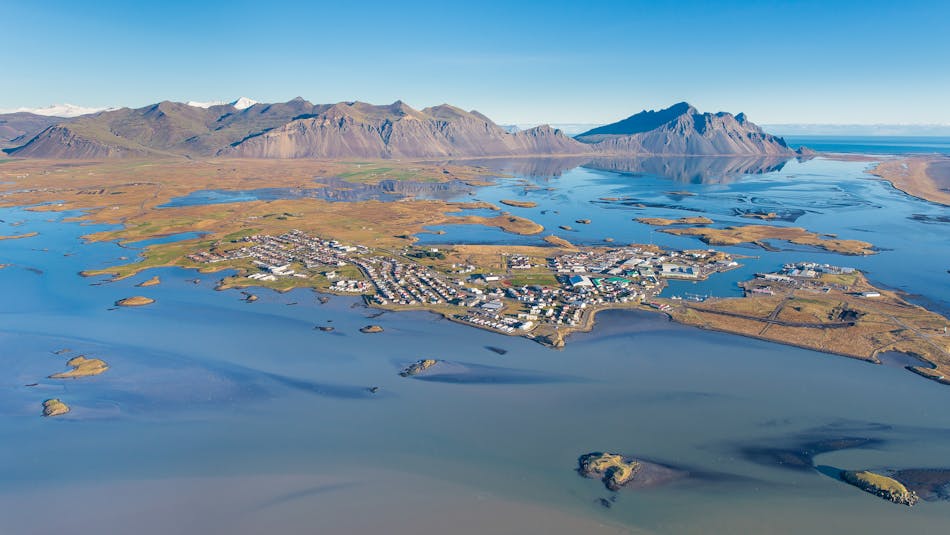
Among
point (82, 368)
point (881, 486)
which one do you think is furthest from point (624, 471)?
point (82, 368)

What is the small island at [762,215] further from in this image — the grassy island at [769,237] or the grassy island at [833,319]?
the grassy island at [833,319]

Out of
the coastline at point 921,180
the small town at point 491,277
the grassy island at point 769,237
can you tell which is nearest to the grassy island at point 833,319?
the small town at point 491,277

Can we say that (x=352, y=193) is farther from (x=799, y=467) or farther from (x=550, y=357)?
(x=799, y=467)

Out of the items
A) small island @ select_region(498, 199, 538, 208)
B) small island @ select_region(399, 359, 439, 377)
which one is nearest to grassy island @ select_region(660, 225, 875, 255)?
small island @ select_region(498, 199, 538, 208)

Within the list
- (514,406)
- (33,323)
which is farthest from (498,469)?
(33,323)

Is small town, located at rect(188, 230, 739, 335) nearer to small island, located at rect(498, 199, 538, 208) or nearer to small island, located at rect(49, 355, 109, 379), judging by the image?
small island, located at rect(49, 355, 109, 379)
